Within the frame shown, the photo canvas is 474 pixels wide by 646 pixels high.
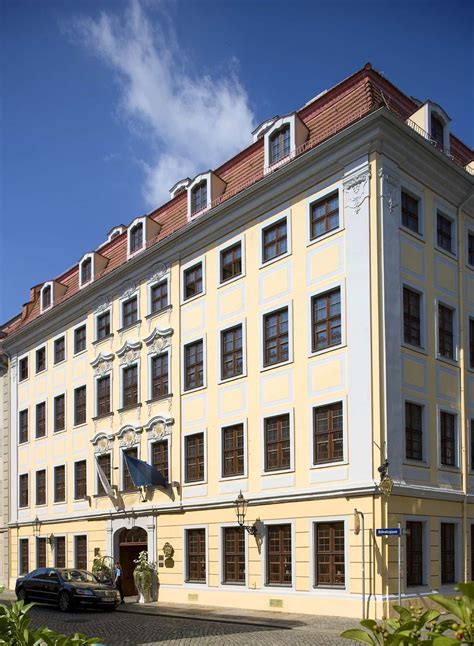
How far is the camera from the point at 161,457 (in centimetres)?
3191

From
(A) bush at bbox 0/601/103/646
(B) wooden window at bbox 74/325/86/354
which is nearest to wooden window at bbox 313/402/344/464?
(B) wooden window at bbox 74/325/86/354

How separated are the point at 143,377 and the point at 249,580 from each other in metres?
9.72

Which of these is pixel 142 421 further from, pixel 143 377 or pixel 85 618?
pixel 85 618

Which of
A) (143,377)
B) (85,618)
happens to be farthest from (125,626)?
(143,377)

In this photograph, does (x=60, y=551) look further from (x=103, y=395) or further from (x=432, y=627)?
(x=432, y=627)

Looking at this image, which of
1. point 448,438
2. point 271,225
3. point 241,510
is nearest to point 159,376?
point 241,510

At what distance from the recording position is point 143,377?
3331 cm

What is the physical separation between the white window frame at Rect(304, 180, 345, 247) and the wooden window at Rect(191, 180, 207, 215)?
5822mm

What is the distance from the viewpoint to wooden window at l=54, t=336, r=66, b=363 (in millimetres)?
40062

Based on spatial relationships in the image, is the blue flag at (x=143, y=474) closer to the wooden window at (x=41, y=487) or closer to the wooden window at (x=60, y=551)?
the wooden window at (x=60, y=551)

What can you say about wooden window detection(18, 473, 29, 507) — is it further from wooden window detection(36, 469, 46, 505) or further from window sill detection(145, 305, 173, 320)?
window sill detection(145, 305, 173, 320)

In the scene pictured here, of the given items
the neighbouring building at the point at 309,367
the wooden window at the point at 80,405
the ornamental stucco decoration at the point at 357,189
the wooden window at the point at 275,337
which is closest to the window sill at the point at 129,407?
the neighbouring building at the point at 309,367

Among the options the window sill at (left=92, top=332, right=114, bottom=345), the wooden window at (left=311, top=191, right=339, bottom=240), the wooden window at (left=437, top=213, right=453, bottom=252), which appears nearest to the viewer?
the wooden window at (left=311, top=191, right=339, bottom=240)

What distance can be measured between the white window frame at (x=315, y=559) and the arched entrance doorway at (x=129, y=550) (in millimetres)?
9972
